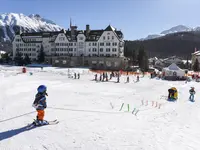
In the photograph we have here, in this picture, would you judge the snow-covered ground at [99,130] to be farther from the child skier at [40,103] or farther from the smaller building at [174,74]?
the smaller building at [174,74]

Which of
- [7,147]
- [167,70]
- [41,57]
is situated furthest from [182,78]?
[41,57]

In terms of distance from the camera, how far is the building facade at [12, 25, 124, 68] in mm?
64188

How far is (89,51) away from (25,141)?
2381 inches

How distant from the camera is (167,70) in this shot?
4191 centimetres

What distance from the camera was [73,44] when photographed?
69125 mm

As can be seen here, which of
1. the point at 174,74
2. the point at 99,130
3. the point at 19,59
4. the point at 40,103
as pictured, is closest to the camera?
the point at 99,130

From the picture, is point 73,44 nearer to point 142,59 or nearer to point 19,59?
point 19,59

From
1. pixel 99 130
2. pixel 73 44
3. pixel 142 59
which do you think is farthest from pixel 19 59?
pixel 99 130

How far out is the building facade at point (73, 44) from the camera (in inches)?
2527

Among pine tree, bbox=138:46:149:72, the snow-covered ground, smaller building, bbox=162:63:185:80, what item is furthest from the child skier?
pine tree, bbox=138:46:149:72

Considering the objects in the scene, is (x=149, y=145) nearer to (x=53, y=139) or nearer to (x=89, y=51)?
(x=53, y=139)

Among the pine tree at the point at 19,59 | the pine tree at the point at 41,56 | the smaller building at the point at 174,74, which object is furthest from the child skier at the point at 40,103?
the pine tree at the point at 19,59

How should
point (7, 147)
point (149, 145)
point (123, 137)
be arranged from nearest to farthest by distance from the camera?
1. point (7, 147)
2. point (149, 145)
3. point (123, 137)

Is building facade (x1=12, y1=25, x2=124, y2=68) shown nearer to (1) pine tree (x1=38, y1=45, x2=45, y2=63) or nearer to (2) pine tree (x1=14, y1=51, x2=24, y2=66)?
(1) pine tree (x1=38, y1=45, x2=45, y2=63)
